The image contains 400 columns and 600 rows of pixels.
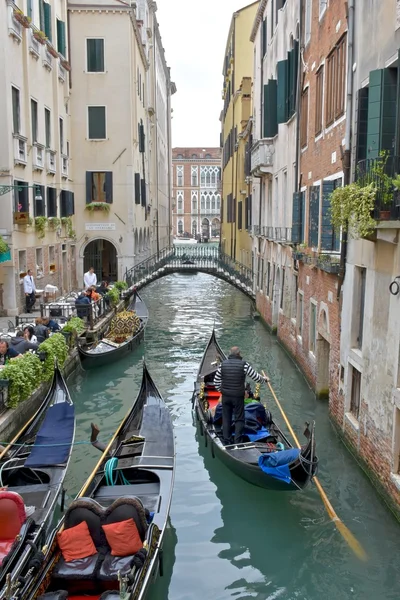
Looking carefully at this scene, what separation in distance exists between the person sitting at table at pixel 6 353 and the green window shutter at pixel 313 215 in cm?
534

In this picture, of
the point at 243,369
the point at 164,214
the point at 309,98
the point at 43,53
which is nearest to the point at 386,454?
the point at 243,369

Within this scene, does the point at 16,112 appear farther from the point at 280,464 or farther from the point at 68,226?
the point at 280,464

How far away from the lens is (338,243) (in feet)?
30.4

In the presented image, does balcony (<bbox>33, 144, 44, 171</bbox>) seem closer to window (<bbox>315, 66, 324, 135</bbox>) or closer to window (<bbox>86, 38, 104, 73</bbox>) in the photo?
window (<bbox>86, 38, 104, 73</bbox>)

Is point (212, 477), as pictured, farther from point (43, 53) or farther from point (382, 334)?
point (43, 53)

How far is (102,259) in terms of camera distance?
26.0 metres

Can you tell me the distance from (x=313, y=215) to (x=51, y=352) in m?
5.03

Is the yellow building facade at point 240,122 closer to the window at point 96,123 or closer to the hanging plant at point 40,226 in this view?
the window at point 96,123

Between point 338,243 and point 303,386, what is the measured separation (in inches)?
141

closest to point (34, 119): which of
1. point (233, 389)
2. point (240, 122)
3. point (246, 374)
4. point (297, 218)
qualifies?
point (297, 218)

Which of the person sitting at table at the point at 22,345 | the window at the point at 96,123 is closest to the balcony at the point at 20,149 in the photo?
the person sitting at table at the point at 22,345

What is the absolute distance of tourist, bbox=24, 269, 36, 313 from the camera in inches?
609

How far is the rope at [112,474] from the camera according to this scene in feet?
21.9

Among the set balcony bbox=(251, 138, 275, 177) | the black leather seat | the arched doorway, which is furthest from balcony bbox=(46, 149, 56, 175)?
the black leather seat
